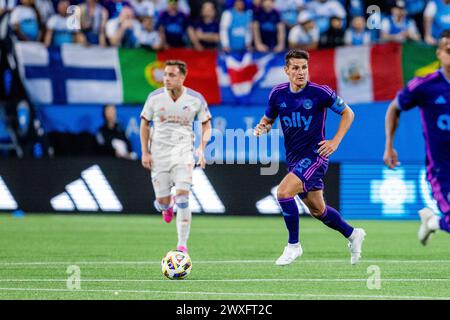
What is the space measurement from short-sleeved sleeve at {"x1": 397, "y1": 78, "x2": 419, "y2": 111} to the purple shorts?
2.74m

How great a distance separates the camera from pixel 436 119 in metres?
9.37

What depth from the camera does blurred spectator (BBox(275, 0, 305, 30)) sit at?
23.0 m

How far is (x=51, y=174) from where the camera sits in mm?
21297

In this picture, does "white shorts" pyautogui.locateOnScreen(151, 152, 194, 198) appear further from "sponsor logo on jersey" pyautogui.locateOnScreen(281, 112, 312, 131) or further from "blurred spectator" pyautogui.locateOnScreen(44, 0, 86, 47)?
"blurred spectator" pyautogui.locateOnScreen(44, 0, 86, 47)

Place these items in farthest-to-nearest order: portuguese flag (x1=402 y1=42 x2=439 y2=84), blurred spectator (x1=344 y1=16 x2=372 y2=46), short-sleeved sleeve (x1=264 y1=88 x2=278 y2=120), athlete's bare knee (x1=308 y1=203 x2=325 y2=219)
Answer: blurred spectator (x1=344 y1=16 x2=372 y2=46)
portuguese flag (x1=402 y1=42 x2=439 y2=84)
athlete's bare knee (x1=308 y1=203 x2=325 y2=219)
short-sleeved sleeve (x1=264 y1=88 x2=278 y2=120)

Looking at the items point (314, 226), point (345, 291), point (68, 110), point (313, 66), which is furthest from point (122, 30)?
point (345, 291)

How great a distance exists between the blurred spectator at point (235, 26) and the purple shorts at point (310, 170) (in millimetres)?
10662

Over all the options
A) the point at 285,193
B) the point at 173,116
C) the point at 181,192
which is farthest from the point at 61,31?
the point at 285,193

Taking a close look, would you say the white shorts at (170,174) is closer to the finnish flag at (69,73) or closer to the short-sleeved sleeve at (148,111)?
the short-sleeved sleeve at (148,111)

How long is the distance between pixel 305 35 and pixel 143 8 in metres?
3.45

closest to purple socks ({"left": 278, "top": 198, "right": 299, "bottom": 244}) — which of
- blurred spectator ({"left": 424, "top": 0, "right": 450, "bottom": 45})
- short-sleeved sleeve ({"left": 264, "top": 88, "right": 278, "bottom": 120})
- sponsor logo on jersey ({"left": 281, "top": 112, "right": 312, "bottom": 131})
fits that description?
sponsor logo on jersey ({"left": 281, "top": 112, "right": 312, "bottom": 131})

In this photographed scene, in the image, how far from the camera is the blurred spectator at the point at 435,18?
2230 cm

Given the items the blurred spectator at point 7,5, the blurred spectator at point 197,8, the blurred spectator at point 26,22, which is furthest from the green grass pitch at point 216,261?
the blurred spectator at point 197,8
